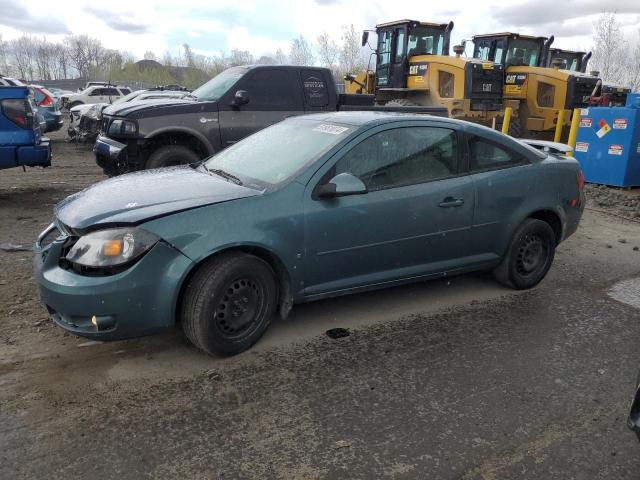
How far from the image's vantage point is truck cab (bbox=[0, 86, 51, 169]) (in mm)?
7258

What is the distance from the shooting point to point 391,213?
3.99m

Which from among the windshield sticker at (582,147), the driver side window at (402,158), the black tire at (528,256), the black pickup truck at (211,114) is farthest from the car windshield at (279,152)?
the windshield sticker at (582,147)

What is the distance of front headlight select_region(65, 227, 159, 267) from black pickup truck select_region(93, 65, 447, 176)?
4.30 metres

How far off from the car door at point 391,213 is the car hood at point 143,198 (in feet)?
1.98

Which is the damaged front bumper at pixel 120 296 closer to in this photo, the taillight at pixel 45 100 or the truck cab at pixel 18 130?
the truck cab at pixel 18 130

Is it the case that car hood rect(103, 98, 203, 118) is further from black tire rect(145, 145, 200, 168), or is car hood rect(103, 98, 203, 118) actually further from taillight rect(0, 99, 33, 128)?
taillight rect(0, 99, 33, 128)

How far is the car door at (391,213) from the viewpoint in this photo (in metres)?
3.77

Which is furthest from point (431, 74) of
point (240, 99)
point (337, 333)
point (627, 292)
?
point (337, 333)

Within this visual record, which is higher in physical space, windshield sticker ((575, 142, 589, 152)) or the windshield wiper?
the windshield wiper

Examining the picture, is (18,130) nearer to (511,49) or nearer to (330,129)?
(330,129)

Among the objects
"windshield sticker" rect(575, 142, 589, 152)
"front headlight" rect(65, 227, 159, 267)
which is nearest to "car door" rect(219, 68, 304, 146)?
"front headlight" rect(65, 227, 159, 267)

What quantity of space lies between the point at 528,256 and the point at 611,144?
658 cm

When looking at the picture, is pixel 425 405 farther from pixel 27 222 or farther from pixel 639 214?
pixel 639 214

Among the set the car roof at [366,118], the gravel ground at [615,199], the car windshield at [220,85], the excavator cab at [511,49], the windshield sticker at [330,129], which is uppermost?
the excavator cab at [511,49]
